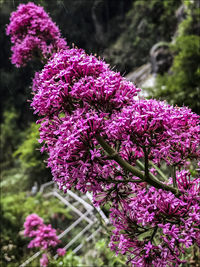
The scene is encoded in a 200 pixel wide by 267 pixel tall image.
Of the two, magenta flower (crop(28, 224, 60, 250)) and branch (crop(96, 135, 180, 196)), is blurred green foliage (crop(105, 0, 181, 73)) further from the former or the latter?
branch (crop(96, 135, 180, 196))

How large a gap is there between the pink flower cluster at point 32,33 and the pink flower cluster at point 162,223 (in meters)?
1.99

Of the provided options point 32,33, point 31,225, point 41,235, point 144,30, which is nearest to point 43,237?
point 41,235

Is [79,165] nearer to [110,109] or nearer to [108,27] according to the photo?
[110,109]

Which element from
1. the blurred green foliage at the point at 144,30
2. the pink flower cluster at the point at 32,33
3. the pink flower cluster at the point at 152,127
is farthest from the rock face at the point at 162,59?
the pink flower cluster at the point at 152,127

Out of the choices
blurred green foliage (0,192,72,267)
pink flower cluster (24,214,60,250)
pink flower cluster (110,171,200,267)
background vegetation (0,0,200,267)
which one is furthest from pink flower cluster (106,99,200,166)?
blurred green foliage (0,192,72,267)

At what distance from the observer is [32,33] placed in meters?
2.84

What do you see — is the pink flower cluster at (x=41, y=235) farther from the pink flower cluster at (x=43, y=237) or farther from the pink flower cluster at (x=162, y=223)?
the pink flower cluster at (x=162, y=223)

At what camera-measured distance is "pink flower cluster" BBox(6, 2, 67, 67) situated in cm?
284

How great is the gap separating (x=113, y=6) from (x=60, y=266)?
33297 mm

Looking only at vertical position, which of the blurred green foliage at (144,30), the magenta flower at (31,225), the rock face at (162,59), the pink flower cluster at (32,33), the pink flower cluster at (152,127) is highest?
the blurred green foliage at (144,30)

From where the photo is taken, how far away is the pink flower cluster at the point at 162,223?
131 cm

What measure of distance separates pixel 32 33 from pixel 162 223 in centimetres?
241

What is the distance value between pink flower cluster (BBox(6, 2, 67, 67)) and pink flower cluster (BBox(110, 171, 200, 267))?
1.99 m

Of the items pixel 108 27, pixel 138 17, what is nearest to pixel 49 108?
pixel 138 17
